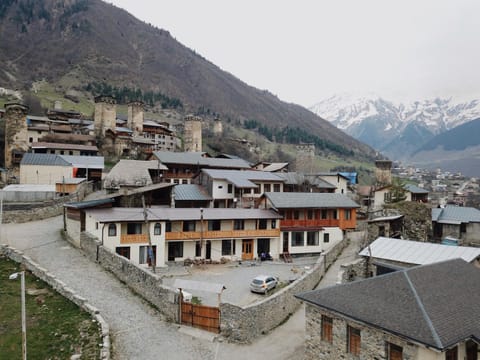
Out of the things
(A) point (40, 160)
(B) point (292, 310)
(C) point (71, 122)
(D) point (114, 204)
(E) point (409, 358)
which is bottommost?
(B) point (292, 310)

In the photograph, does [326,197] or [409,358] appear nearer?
[409,358]

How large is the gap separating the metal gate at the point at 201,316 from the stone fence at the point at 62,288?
4.20 metres

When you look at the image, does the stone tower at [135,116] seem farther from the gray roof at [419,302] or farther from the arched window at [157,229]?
the gray roof at [419,302]

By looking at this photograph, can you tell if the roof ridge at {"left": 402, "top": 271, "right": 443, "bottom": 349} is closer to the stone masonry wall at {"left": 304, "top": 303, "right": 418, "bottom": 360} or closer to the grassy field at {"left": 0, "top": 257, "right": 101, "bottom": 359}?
the stone masonry wall at {"left": 304, "top": 303, "right": 418, "bottom": 360}

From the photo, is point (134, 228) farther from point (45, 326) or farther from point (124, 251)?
point (45, 326)

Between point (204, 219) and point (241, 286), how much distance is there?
854cm

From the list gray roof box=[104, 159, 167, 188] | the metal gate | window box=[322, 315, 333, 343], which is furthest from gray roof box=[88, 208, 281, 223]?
window box=[322, 315, 333, 343]

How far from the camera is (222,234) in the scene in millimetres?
32688

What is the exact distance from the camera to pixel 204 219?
1265 inches

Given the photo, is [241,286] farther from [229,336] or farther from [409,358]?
[409,358]

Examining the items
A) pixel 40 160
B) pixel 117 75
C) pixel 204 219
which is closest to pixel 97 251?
pixel 204 219

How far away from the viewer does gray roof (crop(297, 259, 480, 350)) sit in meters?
11.5

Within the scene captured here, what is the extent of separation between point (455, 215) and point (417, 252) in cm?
2082

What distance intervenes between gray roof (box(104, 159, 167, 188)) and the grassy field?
850 inches
